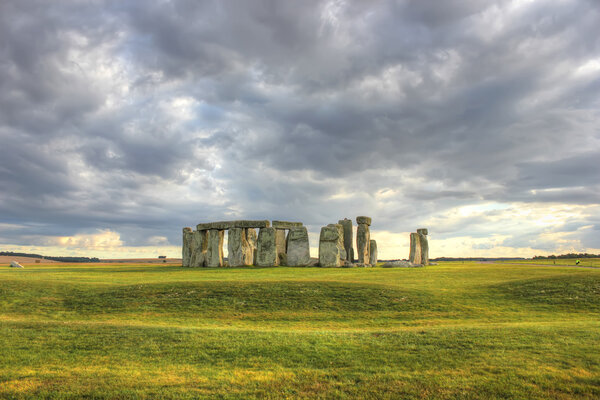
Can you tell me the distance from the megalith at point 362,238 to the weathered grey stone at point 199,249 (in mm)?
14105

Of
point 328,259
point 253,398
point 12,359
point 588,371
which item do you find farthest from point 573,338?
point 328,259

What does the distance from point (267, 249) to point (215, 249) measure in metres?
4.98

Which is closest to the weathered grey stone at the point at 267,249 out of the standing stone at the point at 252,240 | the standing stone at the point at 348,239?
the standing stone at the point at 252,240

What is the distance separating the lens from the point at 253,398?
722 centimetres

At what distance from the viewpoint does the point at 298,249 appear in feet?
108

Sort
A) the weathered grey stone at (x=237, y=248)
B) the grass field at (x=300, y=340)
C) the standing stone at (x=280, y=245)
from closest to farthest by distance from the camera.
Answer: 1. the grass field at (x=300, y=340)
2. the weathered grey stone at (x=237, y=248)
3. the standing stone at (x=280, y=245)

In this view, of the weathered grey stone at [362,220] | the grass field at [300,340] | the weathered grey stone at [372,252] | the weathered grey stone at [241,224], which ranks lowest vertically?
the grass field at [300,340]

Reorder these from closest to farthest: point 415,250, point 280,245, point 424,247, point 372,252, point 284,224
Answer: point 284,224, point 280,245, point 415,250, point 424,247, point 372,252

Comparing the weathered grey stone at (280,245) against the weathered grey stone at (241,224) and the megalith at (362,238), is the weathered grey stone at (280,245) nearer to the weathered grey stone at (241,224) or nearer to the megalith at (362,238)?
the weathered grey stone at (241,224)

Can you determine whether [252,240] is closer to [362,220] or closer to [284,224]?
[284,224]

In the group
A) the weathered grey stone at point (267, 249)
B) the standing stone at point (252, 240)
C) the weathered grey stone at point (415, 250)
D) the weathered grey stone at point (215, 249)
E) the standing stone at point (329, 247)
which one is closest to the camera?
the standing stone at point (329, 247)

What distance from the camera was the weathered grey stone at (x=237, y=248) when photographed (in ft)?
109

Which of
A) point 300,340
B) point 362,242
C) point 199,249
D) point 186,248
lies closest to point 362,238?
point 362,242

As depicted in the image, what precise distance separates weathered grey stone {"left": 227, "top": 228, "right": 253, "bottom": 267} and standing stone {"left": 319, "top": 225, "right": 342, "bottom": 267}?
6.44 m
